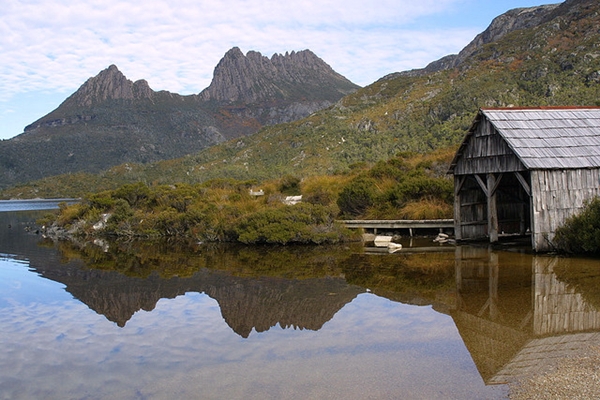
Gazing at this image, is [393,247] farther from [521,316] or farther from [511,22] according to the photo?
[511,22]

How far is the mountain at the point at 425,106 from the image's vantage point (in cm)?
5119

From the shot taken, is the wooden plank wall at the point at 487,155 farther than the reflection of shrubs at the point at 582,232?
Yes

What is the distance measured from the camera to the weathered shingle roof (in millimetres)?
14930

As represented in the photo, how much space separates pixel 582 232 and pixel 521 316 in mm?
6206

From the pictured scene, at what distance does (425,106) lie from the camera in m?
64.9

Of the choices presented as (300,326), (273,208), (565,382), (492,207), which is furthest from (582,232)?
(273,208)

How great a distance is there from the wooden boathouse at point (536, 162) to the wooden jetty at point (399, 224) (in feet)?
5.58

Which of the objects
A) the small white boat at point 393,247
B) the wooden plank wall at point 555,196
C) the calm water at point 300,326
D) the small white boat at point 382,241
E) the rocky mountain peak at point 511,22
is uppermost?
the rocky mountain peak at point 511,22

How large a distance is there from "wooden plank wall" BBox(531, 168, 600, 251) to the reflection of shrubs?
7.9 inches

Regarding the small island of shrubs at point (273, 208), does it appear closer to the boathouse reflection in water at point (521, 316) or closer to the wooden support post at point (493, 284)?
the wooden support post at point (493, 284)

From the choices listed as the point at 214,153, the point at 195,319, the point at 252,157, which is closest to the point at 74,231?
the point at 195,319

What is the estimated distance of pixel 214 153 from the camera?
292 feet

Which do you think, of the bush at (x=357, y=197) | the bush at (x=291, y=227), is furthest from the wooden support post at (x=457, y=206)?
the bush at (x=357, y=197)

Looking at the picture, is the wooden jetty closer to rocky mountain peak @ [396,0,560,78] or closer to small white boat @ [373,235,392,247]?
small white boat @ [373,235,392,247]
